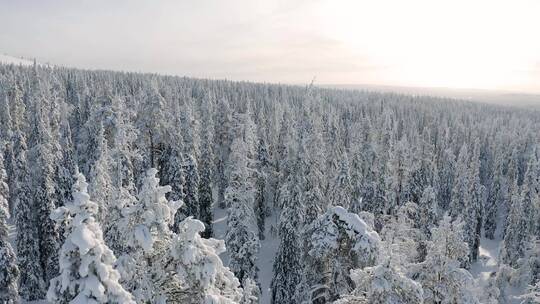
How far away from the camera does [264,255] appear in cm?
5409

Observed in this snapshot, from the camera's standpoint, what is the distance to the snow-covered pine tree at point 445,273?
14078 millimetres

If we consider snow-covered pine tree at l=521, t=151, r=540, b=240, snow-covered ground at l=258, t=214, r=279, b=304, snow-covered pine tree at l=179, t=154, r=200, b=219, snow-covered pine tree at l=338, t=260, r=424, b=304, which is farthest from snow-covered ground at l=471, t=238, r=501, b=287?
snow-covered pine tree at l=338, t=260, r=424, b=304

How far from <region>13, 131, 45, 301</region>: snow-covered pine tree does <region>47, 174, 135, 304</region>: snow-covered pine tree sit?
114 ft

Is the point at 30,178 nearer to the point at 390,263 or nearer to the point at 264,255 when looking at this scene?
the point at 264,255

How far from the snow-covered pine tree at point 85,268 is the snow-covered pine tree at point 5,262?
73.2 ft

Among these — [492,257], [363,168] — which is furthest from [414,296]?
[492,257]

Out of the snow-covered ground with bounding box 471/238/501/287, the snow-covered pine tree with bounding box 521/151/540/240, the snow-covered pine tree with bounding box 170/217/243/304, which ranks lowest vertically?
the snow-covered ground with bounding box 471/238/501/287

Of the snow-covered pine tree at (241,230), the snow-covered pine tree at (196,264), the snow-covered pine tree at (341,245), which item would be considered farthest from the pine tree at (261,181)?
the snow-covered pine tree at (196,264)

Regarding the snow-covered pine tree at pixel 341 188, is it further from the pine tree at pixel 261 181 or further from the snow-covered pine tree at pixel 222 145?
the snow-covered pine tree at pixel 222 145

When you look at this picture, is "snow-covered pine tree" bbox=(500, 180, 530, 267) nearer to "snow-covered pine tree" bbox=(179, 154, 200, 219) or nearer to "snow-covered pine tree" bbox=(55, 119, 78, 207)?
"snow-covered pine tree" bbox=(179, 154, 200, 219)

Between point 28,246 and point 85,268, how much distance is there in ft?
118

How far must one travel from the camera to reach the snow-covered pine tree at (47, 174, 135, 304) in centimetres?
722

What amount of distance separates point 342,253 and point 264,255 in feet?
122

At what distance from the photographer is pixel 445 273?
14.2 metres
